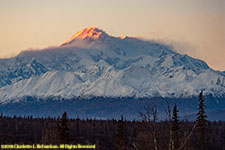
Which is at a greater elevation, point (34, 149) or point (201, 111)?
point (201, 111)

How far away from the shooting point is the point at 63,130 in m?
75.1

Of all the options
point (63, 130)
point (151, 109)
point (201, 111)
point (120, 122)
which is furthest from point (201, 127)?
point (151, 109)

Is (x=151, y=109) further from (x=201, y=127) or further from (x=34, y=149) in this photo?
(x=34, y=149)

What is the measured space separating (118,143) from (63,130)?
1666 inches

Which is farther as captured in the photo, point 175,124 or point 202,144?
point 202,144

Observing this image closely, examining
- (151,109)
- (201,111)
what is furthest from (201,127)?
(151,109)

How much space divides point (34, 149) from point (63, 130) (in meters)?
Answer: 59.8

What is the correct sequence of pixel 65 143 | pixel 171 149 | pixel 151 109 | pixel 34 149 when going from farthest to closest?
1. pixel 34 149
2. pixel 65 143
3. pixel 151 109
4. pixel 171 149

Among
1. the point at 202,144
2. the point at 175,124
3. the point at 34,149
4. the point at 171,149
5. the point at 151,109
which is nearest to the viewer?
the point at 171,149

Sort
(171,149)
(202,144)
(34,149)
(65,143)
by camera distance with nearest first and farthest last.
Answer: (171,149) → (65,143) → (202,144) → (34,149)

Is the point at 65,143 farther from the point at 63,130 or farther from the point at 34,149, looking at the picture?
the point at 34,149

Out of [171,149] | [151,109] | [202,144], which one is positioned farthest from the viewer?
[202,144]

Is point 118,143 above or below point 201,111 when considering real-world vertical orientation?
below

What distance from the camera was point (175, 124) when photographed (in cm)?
10531
